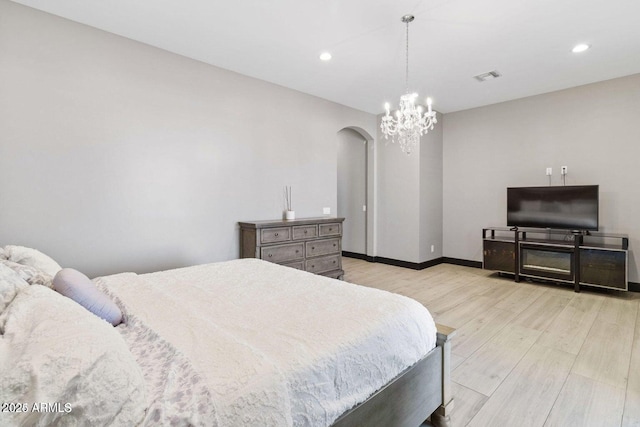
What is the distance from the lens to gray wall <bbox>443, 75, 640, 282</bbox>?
4031 mm

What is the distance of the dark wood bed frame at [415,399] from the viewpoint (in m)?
1.23

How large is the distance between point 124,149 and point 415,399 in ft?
10.4

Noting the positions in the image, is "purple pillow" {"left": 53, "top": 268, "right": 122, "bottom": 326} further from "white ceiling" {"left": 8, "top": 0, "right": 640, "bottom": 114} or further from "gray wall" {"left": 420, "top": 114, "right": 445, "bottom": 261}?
"gray wall" {"left": 420, "top": 114, "right": 445, "bottom": 261}

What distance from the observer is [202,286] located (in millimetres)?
1955

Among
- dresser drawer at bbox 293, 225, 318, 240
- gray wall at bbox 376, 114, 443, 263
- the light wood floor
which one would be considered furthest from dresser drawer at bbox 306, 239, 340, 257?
gray wall at bbox 376, 114, 443, 263

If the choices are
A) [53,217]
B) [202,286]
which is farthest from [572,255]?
[53,217]

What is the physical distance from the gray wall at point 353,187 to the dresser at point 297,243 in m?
1.90

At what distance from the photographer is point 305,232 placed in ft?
13.1

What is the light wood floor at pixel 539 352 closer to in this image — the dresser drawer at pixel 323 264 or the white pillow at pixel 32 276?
the dresser drawer at pixel 323 264

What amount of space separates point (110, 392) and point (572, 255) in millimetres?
5188

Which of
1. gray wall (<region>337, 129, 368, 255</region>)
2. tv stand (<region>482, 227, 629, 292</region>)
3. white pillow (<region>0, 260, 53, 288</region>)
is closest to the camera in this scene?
white pillow (<region>0, 260, 53, 288</region>)

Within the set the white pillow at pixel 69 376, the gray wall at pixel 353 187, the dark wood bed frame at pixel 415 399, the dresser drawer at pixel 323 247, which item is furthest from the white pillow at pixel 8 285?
the gray wall at pixel 353 187

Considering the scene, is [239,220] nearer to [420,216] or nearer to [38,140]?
[38,140]

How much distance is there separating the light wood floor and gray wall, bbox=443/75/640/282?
49.0 inches
